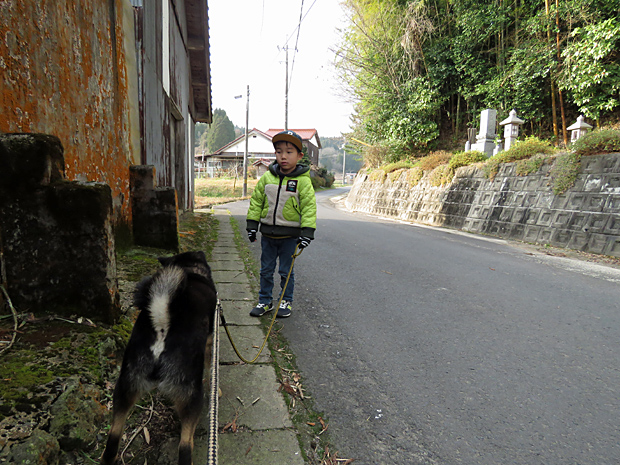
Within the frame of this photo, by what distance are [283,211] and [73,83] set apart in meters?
1.90

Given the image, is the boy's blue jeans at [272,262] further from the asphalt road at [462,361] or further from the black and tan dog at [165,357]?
the black and tan dog at [165,357]

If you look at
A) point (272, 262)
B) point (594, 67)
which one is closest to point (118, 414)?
point (272, 262)

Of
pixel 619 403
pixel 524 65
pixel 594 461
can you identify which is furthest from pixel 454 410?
pixel 524 65

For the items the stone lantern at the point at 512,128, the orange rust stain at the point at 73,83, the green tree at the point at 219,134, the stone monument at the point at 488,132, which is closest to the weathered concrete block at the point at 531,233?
the stone lantern at the point at 512,128

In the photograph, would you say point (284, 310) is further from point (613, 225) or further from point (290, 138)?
point (613, 225)

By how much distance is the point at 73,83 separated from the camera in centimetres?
247

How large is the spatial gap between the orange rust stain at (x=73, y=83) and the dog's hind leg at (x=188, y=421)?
1.62 meters

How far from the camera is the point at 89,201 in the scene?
194cm

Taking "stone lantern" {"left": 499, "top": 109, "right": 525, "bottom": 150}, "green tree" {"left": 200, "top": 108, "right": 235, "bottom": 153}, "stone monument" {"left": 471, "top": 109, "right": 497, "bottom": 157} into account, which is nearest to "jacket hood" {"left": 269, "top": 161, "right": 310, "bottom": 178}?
"stone lantern" {"left": 499, "top": 109, "right": 525, "bottom": 150}

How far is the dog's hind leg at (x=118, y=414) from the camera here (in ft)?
4.71

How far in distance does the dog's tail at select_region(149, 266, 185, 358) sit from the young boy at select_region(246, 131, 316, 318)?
1.78 metres

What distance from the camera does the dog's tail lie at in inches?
62.1

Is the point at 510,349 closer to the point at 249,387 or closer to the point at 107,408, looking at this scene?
the point at 249,387

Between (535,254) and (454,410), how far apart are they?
5746 mm
